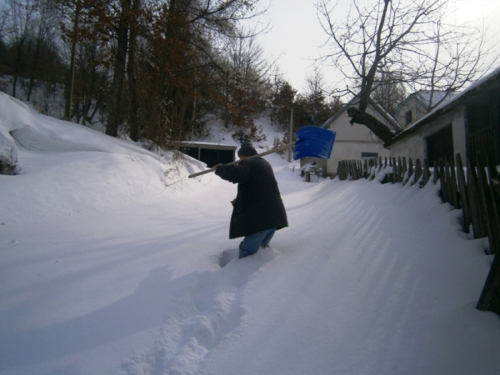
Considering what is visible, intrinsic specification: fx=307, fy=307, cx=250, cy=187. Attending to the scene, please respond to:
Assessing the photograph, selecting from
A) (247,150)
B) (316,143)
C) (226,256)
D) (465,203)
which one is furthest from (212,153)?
(465,203)

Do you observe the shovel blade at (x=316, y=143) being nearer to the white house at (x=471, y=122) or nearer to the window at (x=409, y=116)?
the white house at (x=471, y=122)

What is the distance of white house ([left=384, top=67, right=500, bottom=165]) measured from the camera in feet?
18.9

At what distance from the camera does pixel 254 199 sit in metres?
3.40

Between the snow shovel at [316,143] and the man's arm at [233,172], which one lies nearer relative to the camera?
the man's arm at [233,172]

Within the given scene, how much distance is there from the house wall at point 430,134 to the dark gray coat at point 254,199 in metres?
5.77

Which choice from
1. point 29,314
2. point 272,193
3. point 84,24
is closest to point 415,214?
point 272,193

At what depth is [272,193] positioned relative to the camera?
347cm

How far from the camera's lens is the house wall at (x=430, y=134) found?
22.9ft

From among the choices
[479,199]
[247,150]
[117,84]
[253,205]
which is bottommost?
[253,205]

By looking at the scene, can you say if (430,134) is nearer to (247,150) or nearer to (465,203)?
(465,203)

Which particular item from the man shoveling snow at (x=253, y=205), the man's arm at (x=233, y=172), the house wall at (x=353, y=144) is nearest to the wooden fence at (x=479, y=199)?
the man shoveling snow at (x=253, y=205)

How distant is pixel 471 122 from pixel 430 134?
1915mm

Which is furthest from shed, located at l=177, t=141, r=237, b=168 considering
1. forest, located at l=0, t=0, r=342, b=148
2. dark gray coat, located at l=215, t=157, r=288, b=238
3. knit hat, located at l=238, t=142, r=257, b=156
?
dark gray coat, located at l=215, t=157, r=288, b=238

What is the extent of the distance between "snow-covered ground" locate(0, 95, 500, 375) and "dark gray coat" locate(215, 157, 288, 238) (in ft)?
1.22
